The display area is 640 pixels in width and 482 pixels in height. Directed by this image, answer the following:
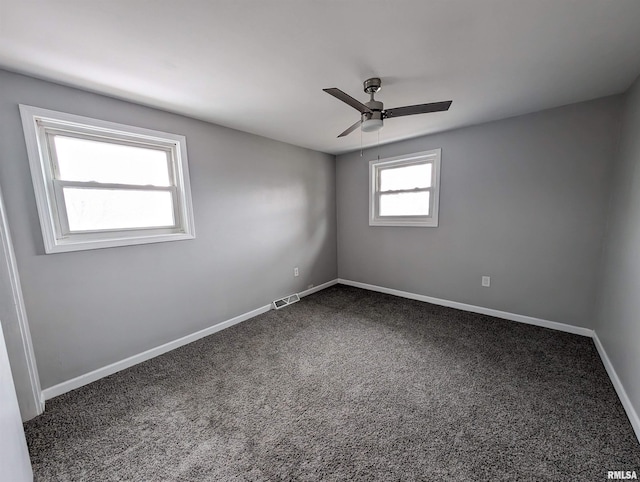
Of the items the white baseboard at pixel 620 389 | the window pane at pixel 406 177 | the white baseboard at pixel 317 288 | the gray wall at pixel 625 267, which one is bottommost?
the white baseboard at pixel 317 288

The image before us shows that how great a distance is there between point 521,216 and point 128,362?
14.1ft

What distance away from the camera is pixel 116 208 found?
2.17m

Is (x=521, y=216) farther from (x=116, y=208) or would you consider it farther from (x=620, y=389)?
(x=116, y=208)

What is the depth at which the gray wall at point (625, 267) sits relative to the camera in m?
1.61

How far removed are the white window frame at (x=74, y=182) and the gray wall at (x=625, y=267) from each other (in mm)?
3729

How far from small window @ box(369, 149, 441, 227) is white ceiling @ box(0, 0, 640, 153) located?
1161 millimetres

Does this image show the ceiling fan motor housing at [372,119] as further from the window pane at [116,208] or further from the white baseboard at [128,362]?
the white baseboard at [128,362]

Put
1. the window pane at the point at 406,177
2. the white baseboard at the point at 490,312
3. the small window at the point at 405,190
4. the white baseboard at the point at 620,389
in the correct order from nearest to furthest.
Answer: the white baseboard at the point at 620,389 < the white baseboard at the point at 490,312 < the small window at the point at 405,190 < the window pane at the point at 406,177

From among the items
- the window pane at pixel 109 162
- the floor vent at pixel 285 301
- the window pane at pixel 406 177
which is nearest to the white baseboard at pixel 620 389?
the window pane at pixel 406 177

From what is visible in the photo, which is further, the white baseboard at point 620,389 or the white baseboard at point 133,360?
the white baseboard at point 133,360

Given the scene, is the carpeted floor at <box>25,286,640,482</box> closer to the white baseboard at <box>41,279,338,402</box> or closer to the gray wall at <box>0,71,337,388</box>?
the white baseboard at <box>41,279,338,402</box>

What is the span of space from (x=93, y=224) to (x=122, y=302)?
720 millimetres

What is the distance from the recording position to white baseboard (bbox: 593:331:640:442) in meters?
1.44

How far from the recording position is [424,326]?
2.80 metres
